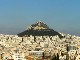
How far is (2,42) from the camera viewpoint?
13438 cm

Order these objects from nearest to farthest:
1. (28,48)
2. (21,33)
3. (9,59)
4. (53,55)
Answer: (9,59)
(53,55)
(28,48)
(21,33)

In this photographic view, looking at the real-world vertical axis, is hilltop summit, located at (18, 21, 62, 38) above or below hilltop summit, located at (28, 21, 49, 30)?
below

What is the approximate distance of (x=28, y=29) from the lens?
173 metres

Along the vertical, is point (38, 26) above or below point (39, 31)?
above

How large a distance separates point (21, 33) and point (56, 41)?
69.3ft

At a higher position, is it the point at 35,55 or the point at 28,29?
the point at 28,29

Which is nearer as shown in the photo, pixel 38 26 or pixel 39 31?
pixel 39 31

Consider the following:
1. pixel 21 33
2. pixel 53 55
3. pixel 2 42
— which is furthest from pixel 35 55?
pixel 21 33

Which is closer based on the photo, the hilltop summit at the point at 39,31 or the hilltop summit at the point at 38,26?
the hilltop summit at the point at 39,31

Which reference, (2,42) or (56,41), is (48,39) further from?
(2,42)

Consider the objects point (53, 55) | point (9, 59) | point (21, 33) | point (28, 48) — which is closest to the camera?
point (9, 59)

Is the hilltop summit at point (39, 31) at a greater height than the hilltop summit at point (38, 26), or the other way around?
the hilltop summit at point (38, 26)

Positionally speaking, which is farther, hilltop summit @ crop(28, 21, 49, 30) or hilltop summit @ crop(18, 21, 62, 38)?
hilltop summit @ crop(28, 21, 49, 30)

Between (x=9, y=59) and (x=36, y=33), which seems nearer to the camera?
(x=9, y=59)
